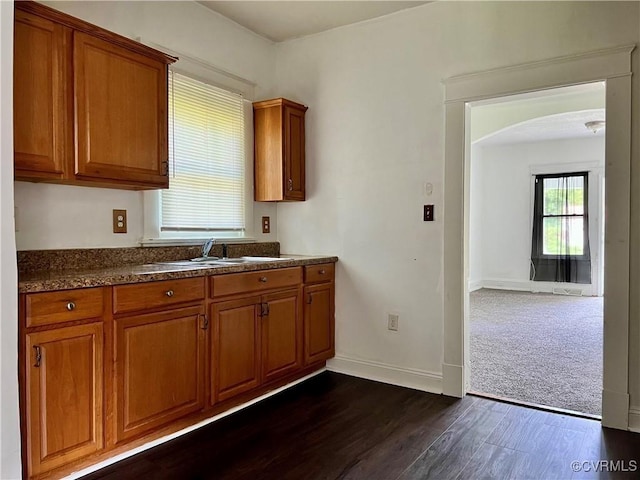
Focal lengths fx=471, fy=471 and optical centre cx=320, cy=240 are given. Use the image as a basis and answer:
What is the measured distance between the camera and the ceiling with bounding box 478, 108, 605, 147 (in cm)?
587

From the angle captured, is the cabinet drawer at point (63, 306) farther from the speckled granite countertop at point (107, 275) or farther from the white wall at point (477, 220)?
the white wall at point (477, 220)

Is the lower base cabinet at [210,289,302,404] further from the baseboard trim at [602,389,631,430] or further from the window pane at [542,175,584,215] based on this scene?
the window pane at [542,175,584,215]

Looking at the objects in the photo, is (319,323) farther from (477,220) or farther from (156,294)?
(477,220)

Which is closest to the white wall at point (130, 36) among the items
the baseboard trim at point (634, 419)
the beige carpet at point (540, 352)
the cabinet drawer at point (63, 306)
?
the cabinet drawer at point (63, 306)

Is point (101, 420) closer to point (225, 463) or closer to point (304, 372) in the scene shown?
point (225, 463)

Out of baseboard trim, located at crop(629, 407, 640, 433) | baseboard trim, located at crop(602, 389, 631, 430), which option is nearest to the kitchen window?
baseboard trim, located at crop(602, 389, 631, 430)

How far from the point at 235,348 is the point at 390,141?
1.81 m

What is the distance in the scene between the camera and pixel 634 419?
261cm

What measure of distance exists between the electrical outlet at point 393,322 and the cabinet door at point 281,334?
2.19ft

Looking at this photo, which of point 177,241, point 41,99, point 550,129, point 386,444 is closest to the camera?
point 41,99

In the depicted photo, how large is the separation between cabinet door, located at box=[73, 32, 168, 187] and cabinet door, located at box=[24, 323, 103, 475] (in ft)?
2.68

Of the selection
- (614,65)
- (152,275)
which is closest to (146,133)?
(152,275)

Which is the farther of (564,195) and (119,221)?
(564,195)

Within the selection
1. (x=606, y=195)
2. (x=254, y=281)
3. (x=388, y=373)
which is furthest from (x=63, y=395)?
(x=606, y=195)
